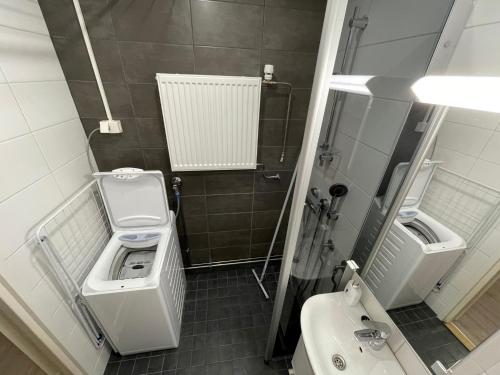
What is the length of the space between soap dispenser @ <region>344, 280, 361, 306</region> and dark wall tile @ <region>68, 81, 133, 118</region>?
1588 mm

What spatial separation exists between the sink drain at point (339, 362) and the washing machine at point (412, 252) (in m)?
Result: 0.29

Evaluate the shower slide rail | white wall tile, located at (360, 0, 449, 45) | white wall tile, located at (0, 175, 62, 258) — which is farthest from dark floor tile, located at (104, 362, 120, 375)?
white wall tile, located at (360, 0, 449, 45)

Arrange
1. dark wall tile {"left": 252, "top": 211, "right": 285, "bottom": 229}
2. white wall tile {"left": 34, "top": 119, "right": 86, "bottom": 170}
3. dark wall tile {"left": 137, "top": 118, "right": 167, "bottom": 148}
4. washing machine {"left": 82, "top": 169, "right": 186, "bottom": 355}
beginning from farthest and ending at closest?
dark wall tile {"left": 252, "top": 211, "right": 285, "bottom": 229} → dark wall tile {"left": 137, "top": 118, "right": 167, "bottom": 148} → washing machine {"left": 82, "top": 169, "right": 186, "bottom": 355} → white wall tile {"left": 34, "top": 119, "right": 86, "bottom": 170}

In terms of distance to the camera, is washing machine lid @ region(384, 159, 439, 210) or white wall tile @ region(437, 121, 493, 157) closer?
white wall tile @ region(437, 121, 493, 157)

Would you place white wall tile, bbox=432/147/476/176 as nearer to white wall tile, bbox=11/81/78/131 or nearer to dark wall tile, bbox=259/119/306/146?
dark wall tile, bbox=259/119/306/146

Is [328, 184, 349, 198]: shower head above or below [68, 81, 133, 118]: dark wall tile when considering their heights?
below

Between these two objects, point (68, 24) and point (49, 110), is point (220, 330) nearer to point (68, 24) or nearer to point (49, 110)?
point (49, 110)

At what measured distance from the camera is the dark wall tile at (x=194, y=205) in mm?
1689

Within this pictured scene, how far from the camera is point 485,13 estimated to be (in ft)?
1.93

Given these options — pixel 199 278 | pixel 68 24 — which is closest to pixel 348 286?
pixel 199 278

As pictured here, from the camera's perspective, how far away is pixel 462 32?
0.65 meters

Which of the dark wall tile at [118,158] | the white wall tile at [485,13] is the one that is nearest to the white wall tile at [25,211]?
the dark wall tile at [118,158]

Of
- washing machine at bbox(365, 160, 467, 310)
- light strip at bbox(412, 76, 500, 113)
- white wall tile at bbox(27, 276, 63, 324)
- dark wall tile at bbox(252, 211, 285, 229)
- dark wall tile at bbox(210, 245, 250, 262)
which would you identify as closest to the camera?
light strip at bbox(412, 76, 500, 113)

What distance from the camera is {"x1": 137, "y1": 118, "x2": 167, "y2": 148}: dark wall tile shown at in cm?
138
